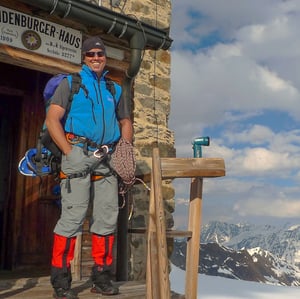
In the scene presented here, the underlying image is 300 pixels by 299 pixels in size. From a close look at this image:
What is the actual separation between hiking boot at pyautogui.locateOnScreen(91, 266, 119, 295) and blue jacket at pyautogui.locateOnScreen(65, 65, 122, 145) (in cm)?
105

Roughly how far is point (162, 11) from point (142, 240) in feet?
11.8

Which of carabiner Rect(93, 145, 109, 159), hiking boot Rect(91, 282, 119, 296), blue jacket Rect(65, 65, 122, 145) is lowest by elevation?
hiking boot Rect(91, 282, 119, 296)

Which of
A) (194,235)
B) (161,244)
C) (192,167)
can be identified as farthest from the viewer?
(194,235)

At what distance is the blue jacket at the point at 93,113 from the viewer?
3959 millimetres

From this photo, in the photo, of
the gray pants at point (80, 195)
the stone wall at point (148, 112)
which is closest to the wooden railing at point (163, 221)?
the gray pants at point (80, 195)

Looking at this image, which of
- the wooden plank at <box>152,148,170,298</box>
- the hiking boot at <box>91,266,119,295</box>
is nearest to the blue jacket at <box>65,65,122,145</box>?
the wooden plank at <box>152,148,170,298</box>

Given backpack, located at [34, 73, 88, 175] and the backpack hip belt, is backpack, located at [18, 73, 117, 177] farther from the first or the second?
the backpack hip belt

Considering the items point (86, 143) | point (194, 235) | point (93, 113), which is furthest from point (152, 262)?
point (93, 113)

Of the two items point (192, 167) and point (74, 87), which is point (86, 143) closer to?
point (74, 87)

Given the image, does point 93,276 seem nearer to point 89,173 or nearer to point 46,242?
point 89,173

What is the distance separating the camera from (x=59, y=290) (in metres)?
3.85

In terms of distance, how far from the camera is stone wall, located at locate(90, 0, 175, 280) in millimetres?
7309

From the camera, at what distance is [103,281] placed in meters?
4.17

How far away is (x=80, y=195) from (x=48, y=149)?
506 mm
